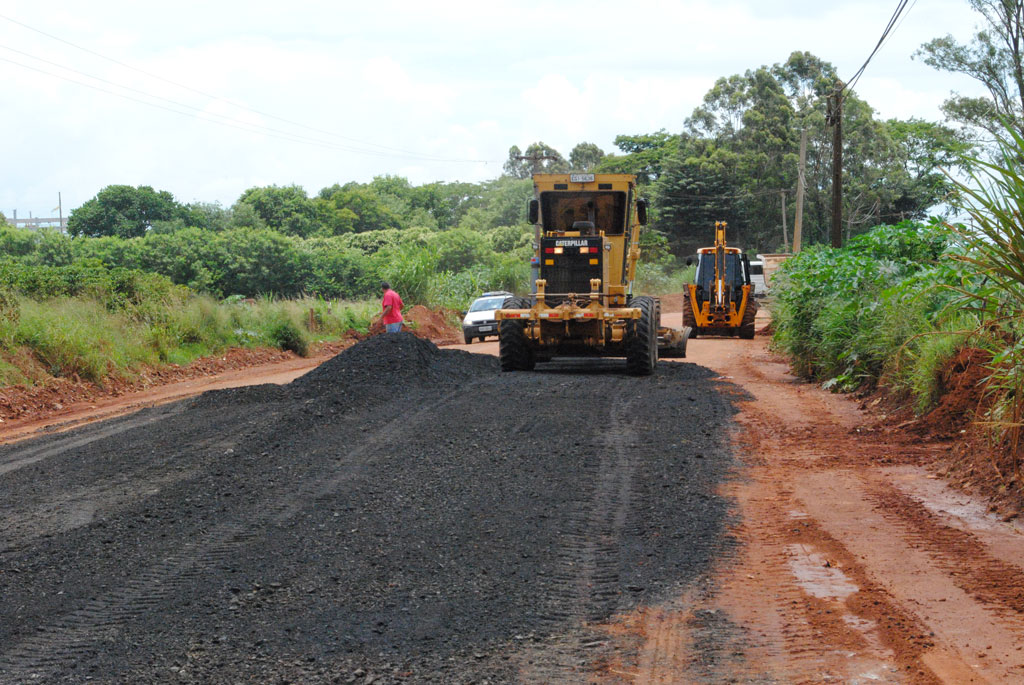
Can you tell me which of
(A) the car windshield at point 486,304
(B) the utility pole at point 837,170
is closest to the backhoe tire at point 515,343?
(A) the car windshield at point 486,304

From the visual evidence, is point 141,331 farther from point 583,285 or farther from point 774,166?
point 774,166

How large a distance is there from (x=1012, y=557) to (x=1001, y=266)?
229 cm

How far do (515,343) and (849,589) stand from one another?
41.4ft

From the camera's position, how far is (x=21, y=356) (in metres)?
17.4

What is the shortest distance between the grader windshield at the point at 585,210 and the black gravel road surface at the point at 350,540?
688 cm

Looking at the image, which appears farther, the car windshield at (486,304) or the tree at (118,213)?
the tree at (118,213)

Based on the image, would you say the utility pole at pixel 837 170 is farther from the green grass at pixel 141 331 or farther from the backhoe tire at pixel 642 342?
the green grass at pixel 141 331

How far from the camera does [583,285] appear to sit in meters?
18.5

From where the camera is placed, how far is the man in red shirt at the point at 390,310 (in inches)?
896

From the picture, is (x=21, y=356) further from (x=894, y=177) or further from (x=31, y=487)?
(x=894, y=177)

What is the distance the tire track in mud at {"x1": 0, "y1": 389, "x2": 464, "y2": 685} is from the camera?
4605mm

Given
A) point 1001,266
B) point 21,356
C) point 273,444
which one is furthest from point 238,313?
point 1001,266

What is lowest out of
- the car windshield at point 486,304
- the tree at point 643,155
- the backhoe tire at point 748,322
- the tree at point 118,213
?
the backhoe tire at point 748,322

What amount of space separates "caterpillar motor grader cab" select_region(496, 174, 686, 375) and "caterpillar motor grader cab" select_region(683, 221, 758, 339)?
1088 centimetres
